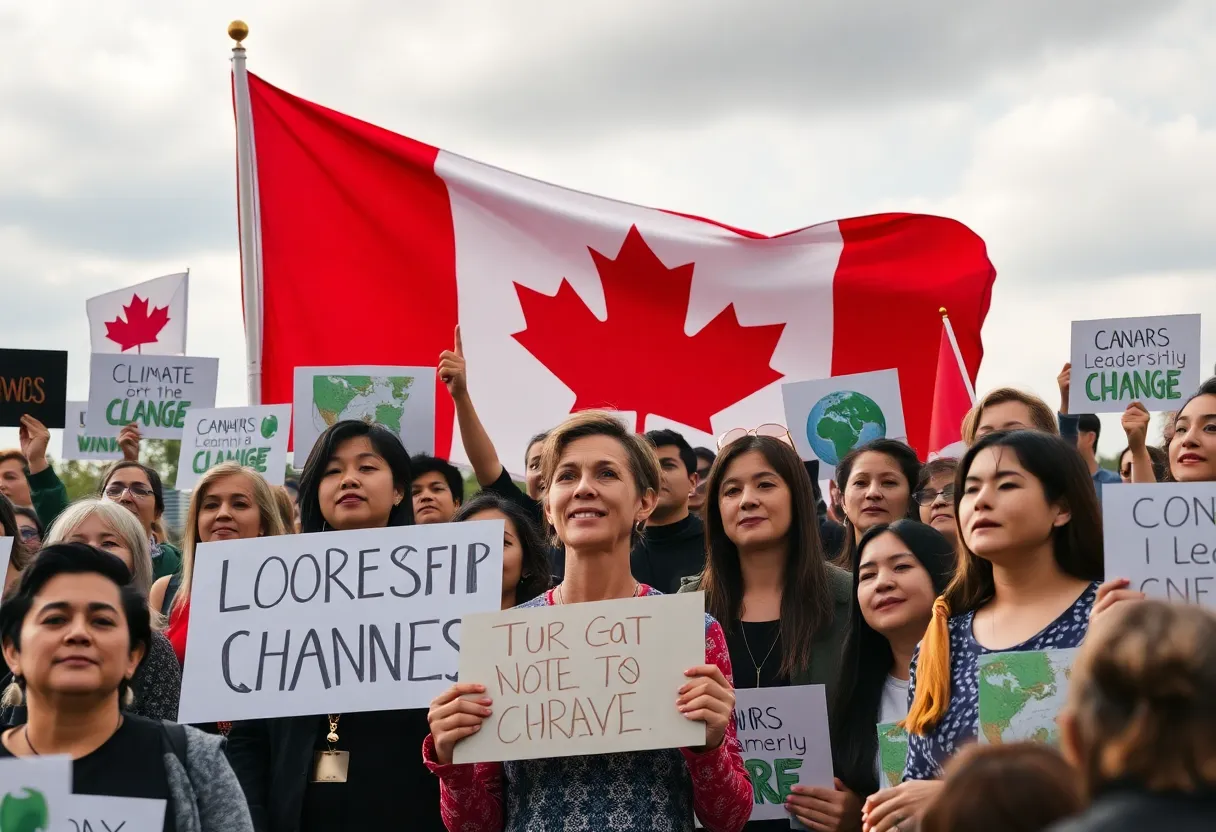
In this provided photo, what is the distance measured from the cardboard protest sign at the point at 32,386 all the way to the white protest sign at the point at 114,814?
5.99 metres

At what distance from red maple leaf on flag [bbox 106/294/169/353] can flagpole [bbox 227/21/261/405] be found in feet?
6.60

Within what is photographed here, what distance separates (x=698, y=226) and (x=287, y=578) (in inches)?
214

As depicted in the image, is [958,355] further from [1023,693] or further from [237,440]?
[1023,693]

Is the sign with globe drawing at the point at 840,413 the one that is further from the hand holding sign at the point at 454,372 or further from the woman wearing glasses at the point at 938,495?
the hand holding sign at the point at 454,372

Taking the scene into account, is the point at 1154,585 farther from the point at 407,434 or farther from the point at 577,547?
the point at 407,434

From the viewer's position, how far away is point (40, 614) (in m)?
3.76

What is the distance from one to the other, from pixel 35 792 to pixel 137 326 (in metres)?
7.42

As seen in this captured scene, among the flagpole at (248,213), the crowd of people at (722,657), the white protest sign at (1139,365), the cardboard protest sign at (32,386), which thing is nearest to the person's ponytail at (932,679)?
the crowd of people at (722,657)

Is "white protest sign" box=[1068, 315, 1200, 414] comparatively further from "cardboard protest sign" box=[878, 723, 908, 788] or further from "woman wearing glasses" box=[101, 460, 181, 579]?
"woman wearing glasses" box=[101, 460, 181, 579]

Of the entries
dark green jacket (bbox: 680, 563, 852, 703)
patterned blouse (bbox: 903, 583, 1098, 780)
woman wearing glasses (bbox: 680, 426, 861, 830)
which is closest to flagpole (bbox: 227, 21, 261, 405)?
woman wearing glasses (bbox: 680, 426, 861, 830)

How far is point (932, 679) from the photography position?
410 cm

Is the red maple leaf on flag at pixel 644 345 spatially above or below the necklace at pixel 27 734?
above

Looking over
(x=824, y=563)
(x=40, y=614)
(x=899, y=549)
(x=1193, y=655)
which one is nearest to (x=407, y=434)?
(x=824, y=563)

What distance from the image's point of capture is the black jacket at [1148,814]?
6.37 feet
